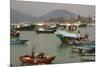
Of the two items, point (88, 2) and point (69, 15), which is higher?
point (88, 2)

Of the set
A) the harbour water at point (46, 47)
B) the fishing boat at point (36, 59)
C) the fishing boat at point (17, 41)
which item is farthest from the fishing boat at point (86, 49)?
the fishing boat at point (17, 41)

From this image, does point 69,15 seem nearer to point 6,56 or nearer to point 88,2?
point 88,2

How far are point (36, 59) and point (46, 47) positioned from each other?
5.8 inches

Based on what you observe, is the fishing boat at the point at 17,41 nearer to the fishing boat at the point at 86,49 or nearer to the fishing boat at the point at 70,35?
the fishing boat at the point at 70,35

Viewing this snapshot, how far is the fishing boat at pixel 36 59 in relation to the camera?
5.96ft

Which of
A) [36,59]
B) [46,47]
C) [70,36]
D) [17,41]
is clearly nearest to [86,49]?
[70,36]

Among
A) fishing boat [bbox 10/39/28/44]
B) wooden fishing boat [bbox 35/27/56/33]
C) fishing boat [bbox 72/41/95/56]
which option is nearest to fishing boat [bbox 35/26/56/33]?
wooden fishing boat [bbox 35/27/56/33]

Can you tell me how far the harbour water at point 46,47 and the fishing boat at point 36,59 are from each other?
0.03 metres

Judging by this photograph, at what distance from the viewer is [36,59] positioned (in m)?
1.85

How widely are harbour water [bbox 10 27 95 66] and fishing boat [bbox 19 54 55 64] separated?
3cm

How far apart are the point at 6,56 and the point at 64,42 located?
1.85 ft

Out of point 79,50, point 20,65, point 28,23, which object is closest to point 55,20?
point 28,23

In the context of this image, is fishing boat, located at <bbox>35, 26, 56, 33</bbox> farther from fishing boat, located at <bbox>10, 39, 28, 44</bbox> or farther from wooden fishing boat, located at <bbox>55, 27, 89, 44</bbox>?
fishing boat, located at <bbox>10, 39, 28, 44</bbox>

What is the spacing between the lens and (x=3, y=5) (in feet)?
5.81
